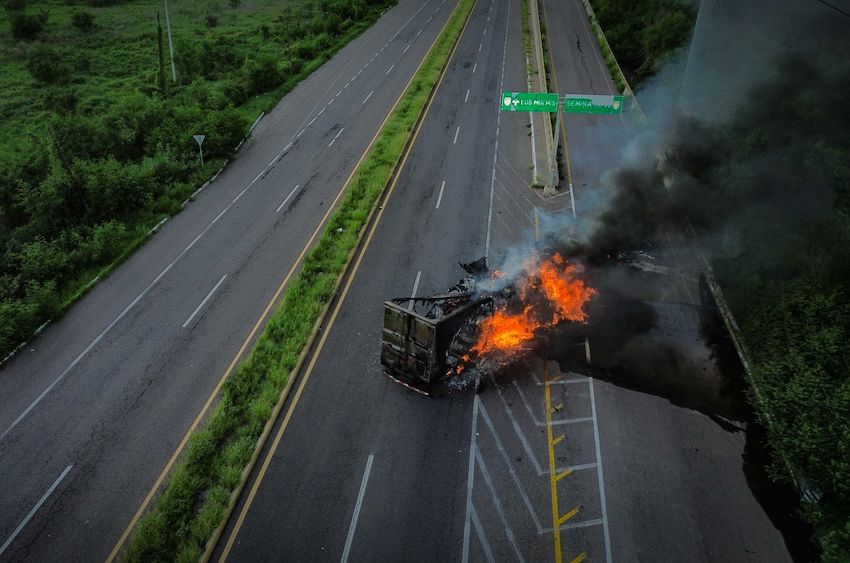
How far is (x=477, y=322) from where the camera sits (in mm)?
16281

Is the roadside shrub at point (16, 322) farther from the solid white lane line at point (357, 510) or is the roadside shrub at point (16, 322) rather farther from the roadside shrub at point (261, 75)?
the roadside shrub at point (261, 75)

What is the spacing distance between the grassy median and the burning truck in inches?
137

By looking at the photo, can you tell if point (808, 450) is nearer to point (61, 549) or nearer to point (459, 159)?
point (61, 549)

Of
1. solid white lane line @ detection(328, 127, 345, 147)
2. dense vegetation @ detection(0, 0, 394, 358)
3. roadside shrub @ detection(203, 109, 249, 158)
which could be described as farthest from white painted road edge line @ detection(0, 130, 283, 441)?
solid white lane line @ detection(328, 127, 345, 147)

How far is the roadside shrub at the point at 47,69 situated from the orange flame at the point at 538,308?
40447 mm

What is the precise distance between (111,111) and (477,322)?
91.5ft

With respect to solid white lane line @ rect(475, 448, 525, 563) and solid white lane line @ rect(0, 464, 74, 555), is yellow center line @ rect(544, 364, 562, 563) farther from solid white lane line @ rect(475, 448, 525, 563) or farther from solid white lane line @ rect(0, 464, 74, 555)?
solid white lane line @ rect(0, 464, 74, 555)

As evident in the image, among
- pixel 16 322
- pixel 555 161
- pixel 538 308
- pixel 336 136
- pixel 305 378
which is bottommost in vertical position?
pixel 305 378

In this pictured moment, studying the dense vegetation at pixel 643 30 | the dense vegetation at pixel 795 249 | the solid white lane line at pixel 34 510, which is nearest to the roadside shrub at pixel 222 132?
the solid white lane line at pixel 34 510

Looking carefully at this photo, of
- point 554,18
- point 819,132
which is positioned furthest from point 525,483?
point 554,18

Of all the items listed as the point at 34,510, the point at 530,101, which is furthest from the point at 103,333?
the point at 530,101

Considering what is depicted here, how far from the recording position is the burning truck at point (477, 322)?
14422 mm

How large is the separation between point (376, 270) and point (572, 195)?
11509 millimetres

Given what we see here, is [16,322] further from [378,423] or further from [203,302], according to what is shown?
[378,423]
